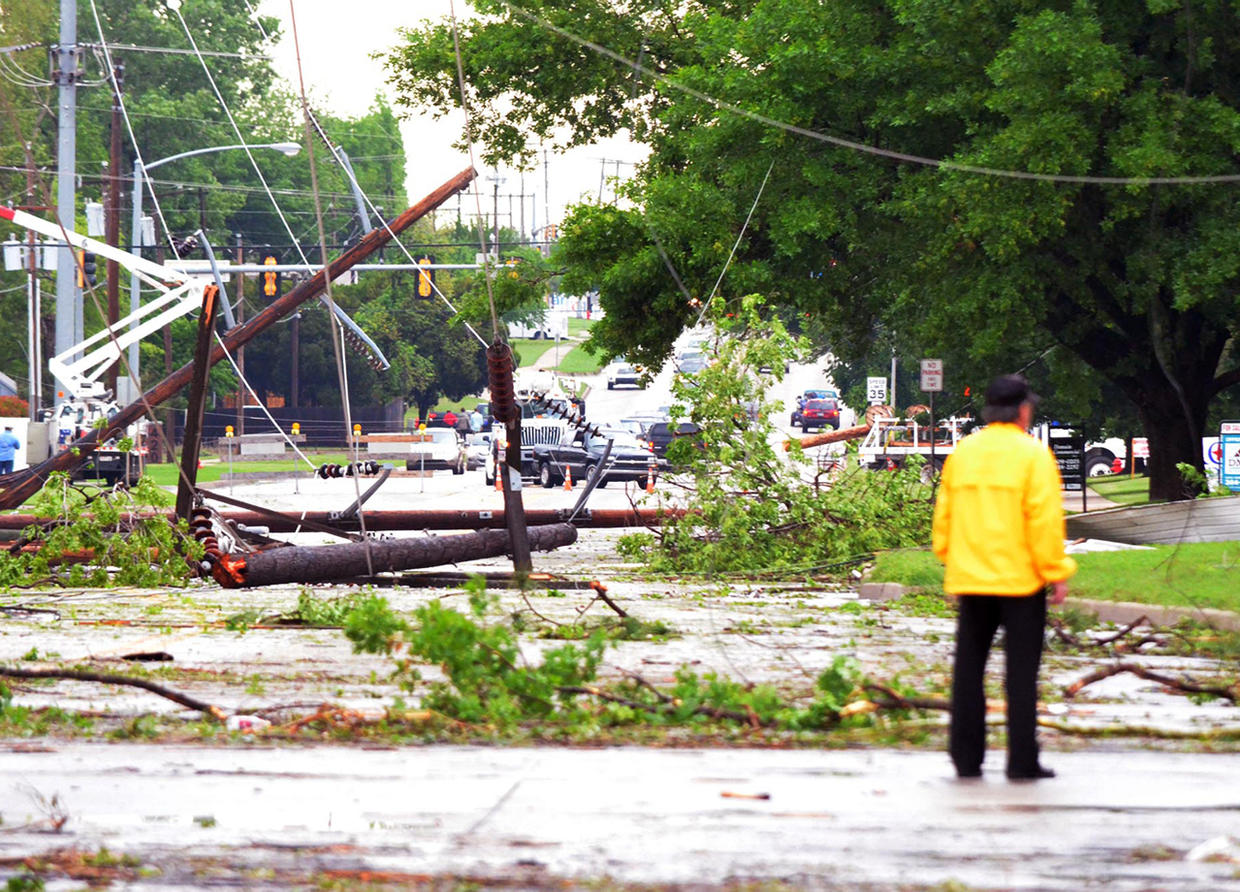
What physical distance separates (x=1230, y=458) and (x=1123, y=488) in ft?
57.2

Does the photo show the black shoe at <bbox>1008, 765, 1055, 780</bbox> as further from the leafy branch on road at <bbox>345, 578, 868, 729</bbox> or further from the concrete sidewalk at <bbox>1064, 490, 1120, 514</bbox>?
the concrete sidewalk at <bbox>1064, 490, 1120, 514</bbox>

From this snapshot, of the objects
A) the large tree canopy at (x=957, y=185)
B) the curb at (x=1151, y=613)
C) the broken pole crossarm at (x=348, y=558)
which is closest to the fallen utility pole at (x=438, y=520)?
the broken pole crossarm at (x=348, y=558)

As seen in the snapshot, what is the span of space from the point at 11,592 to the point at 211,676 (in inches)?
309

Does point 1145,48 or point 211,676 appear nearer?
point 211,676

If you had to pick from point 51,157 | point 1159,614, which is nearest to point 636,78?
point 1159,614

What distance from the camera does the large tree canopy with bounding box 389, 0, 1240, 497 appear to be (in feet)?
75.7

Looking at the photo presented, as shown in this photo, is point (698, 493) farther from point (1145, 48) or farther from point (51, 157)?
point (51, 157)

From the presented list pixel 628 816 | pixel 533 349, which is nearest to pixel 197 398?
pixel 628 816

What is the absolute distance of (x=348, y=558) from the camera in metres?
17.2

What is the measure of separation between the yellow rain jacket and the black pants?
0.30 ft

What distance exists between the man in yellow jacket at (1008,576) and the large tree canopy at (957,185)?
16.8m

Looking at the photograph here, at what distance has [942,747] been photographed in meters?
7.54

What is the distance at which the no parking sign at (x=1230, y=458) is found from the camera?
26609mm

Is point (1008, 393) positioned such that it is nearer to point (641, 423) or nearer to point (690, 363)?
point (641, 423)
